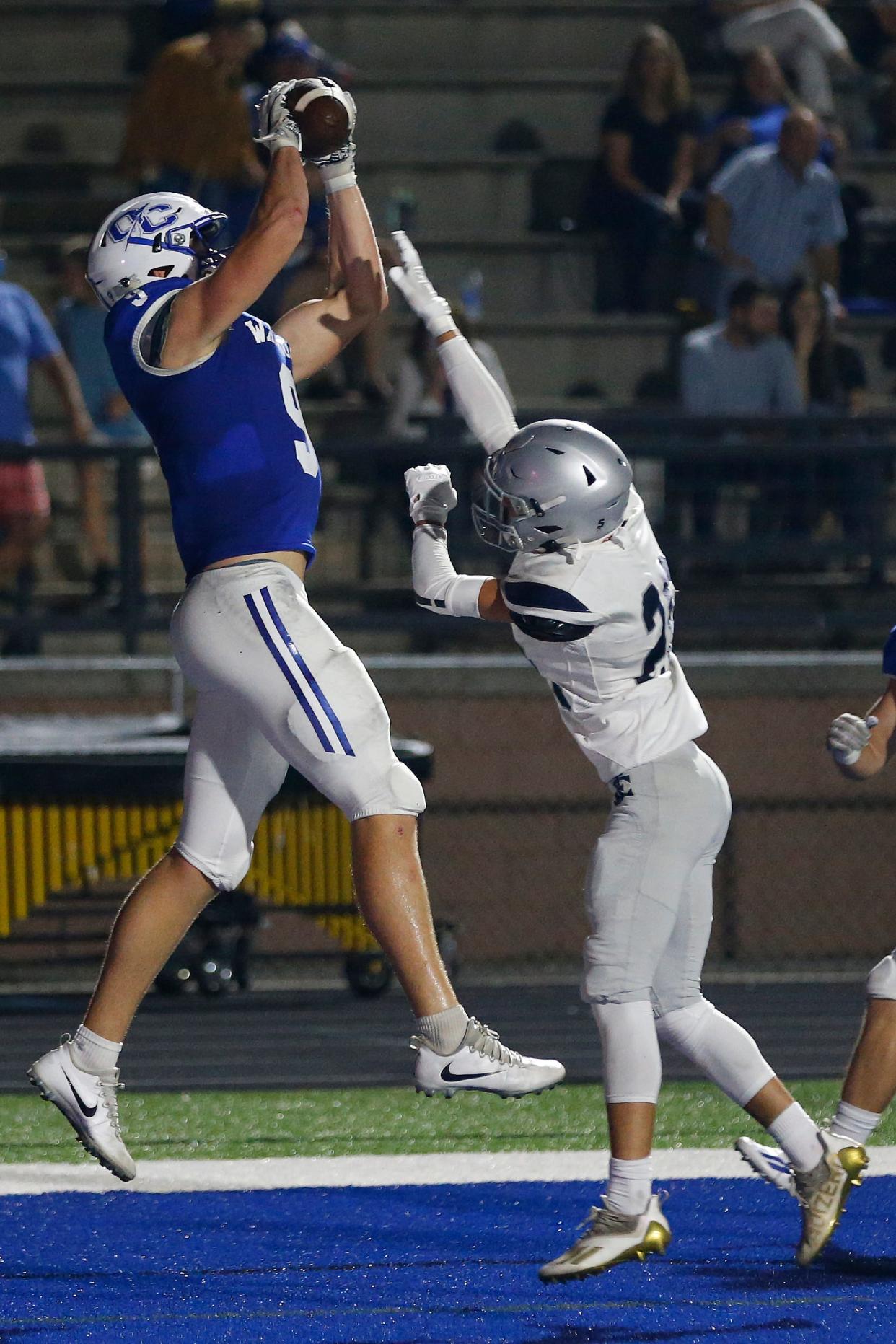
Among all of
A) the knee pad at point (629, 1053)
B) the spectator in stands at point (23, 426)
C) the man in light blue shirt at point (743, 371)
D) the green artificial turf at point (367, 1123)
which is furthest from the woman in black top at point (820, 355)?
the knee pad at point (629, 1053)

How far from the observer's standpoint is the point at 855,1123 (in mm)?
5109

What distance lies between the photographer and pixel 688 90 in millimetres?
13742

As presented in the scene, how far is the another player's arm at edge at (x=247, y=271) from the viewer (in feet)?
15.3

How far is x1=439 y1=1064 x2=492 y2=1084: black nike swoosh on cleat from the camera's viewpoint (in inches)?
187

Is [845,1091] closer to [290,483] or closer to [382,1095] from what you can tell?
[290,483]

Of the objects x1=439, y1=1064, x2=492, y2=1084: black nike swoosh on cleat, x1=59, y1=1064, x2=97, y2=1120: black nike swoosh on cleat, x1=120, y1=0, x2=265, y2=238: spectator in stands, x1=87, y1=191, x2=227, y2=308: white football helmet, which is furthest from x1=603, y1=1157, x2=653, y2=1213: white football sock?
x1=120, y1=0, x2=265, y2=238: spectator in stands

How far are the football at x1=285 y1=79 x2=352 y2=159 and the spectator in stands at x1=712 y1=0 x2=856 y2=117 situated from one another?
30.4 ft

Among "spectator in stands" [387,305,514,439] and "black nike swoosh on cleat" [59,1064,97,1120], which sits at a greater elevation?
"spectator in stands" [387,305,514,439]

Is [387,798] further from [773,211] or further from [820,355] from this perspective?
[773,211]

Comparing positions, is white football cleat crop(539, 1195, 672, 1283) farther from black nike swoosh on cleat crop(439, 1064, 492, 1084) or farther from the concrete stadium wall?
the concrete stadium wall

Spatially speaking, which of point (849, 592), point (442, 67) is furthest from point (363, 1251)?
Answer: point (442, 67)

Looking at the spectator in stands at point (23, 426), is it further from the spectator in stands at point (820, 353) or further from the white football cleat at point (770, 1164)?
the white football cleat at point (770, 1164)

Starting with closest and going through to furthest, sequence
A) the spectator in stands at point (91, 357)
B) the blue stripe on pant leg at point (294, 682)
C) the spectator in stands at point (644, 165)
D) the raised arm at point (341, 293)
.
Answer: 1. the blue stripe on pant leg at point (294, 682)
2. the raised arm at point (341, 293)
3. the spectator in stands at point (91, 357)
4. the spectator in stands at point (644, 165)

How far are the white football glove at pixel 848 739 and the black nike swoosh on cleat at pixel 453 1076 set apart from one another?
3.55ft
